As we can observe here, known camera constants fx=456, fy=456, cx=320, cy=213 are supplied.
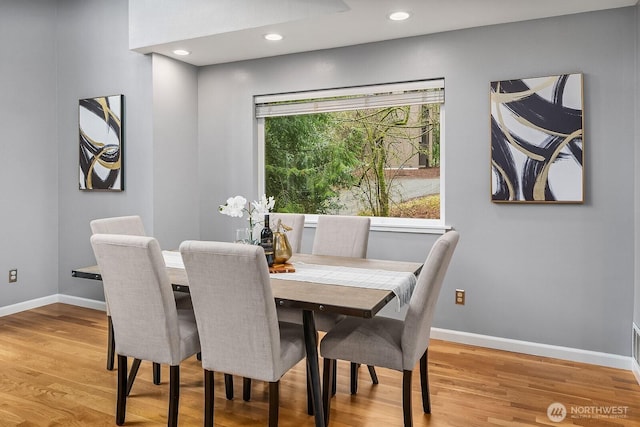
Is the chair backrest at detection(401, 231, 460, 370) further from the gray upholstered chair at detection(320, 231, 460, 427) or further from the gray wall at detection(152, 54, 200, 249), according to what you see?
the gray wall at detection(152, 54, 200, 249)

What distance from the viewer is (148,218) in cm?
402

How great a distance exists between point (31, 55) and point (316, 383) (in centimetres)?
410

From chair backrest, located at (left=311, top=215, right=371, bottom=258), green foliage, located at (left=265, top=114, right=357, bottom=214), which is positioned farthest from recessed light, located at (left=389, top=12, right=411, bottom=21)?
chair backrest, located at (left=311, top=215, right=371, bottom=258)

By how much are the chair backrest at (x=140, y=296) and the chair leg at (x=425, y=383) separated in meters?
1.21

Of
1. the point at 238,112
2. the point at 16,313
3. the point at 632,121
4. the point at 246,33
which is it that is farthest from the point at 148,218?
the point at 632,121

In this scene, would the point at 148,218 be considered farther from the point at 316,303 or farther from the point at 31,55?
the point at 316,303

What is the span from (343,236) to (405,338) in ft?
3.83

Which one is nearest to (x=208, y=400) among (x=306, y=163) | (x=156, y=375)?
(x=156, y=375)

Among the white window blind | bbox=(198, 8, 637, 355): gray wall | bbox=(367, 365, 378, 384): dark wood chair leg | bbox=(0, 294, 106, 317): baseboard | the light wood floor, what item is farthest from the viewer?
bbox=(0, 294, 106, 317): baseboard

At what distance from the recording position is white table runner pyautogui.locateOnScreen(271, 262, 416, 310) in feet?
7.30

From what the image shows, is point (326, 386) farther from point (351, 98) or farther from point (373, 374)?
point (351, 98)

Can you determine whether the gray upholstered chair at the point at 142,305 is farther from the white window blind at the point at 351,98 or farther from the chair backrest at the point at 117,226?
the white window blind at the point at 351,98

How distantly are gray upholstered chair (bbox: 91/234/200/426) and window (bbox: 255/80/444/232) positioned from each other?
2051 millimetres

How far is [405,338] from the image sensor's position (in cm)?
208
